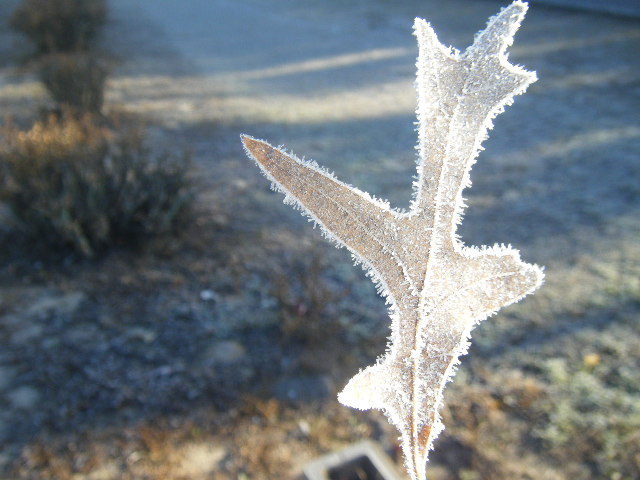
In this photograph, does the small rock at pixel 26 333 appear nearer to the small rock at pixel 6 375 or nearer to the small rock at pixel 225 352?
the small rock at pixel 6 375

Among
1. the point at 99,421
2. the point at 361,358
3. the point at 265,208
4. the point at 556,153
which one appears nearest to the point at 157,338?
the point at 99,421

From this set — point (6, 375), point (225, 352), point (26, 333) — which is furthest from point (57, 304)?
point (225, 352)

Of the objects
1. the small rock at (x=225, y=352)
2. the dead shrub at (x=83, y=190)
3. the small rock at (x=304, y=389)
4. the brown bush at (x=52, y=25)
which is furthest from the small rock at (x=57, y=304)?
the brown bush at (x=52, y=25)

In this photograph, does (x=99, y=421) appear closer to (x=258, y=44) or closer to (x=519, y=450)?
(x=519, y=450)

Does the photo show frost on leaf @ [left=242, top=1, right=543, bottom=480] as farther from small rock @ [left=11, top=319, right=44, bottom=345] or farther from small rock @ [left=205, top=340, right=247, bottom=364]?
small rock @ [left=11, top=319, right=44, bottom=345]

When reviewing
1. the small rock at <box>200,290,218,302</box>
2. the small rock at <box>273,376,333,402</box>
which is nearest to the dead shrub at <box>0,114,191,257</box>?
the small rock at <box>200,290,218,302</box>
